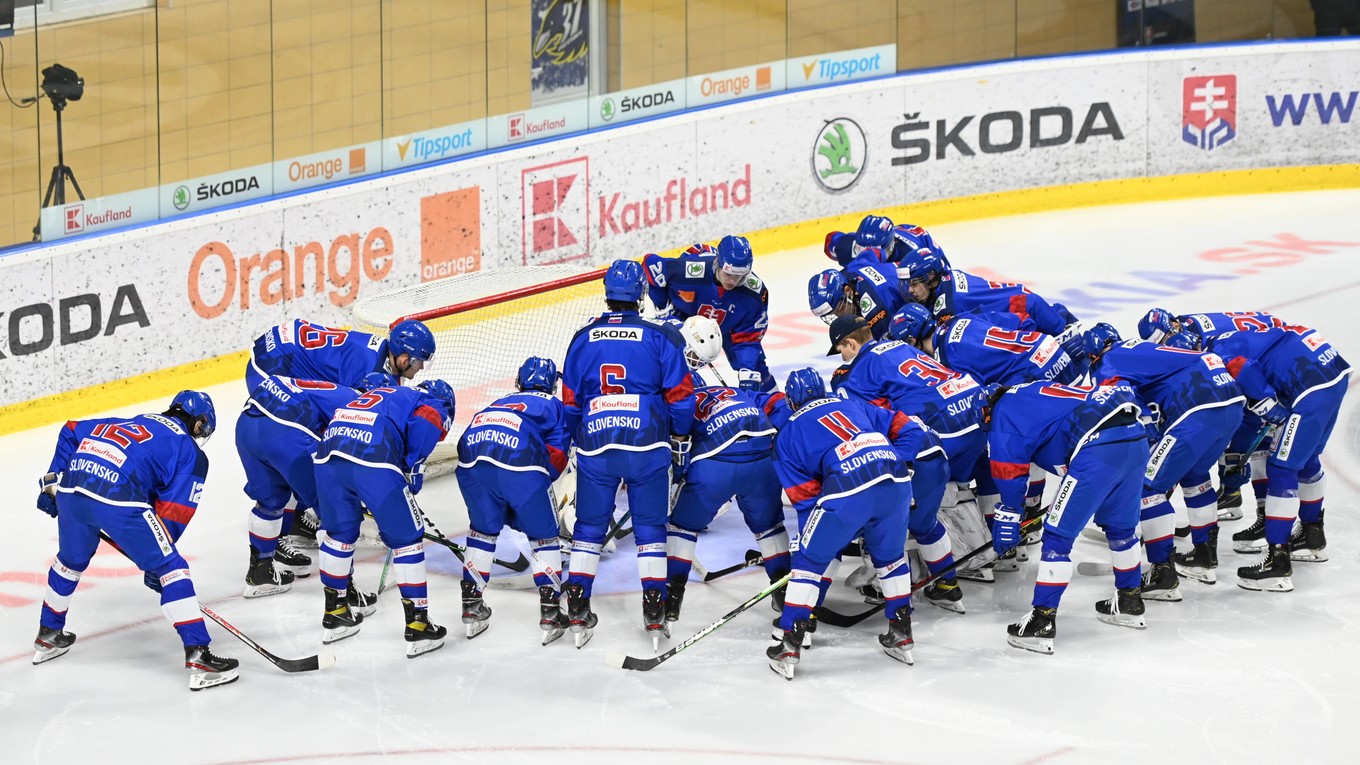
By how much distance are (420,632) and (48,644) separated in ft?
4.71

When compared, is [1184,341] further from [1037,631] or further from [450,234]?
[450,234]

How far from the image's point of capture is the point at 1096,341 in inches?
305

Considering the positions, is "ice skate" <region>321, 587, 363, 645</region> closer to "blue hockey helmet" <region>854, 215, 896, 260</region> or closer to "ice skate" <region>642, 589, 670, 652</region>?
"ice skate" <region>642, 589, 670, 652</region>

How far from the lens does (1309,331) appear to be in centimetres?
796

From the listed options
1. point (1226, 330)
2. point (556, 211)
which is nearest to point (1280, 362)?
point (1226, 330)

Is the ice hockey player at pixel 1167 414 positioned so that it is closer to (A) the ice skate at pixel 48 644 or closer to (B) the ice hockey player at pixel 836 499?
(B) the ice hockey player at pixel 836 499

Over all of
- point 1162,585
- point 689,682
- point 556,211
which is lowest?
point 689,682

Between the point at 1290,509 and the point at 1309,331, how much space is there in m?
0.78

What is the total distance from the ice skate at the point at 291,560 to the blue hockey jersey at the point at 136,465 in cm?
105

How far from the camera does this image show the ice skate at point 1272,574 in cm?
778

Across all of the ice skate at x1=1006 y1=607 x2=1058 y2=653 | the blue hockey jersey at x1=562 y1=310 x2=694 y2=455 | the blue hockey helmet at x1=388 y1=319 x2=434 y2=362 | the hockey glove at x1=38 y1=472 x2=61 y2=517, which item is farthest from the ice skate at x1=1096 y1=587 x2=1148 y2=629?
the hockey glove at x1=38 y1=472 x2=61 y2=517

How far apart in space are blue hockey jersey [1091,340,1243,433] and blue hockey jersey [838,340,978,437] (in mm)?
575

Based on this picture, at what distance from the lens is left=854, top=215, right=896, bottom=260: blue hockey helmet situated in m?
9.73

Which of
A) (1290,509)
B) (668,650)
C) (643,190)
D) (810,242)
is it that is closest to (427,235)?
(643,190)
